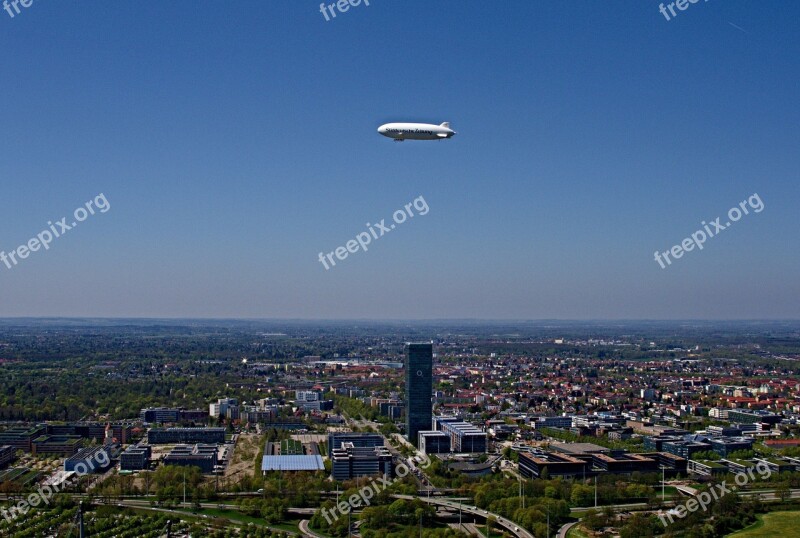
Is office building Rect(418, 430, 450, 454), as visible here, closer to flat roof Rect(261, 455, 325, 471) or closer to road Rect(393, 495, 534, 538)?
flat roof Rect(261, 455, 325, 471)

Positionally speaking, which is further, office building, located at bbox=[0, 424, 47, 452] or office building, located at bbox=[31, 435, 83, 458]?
office building, located at bbox=[0, 424, 47, 452]

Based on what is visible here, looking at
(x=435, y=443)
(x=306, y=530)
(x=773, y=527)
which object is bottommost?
(x=306, y=530)

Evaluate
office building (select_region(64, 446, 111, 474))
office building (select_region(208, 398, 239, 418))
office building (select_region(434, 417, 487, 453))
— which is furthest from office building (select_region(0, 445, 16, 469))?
office building (select_region(434, 417, 487, 453))

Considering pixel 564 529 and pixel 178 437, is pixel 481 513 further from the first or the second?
pixel 178 437

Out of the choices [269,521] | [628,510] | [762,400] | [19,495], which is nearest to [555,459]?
[628,510]

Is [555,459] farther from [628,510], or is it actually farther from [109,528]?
[109,528]

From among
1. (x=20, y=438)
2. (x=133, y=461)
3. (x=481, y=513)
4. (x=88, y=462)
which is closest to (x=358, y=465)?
(x=481, y=513)
